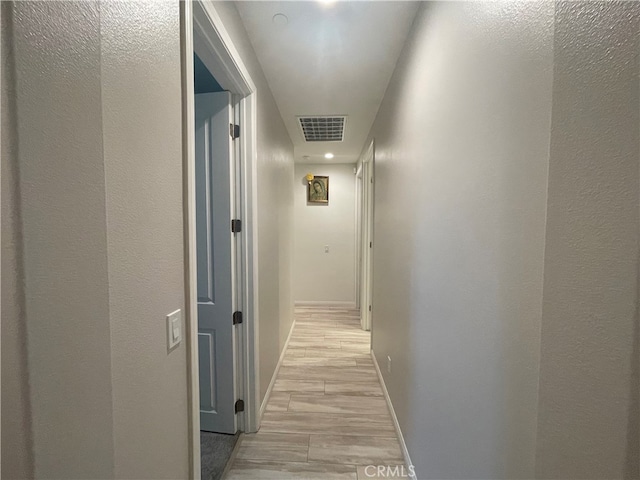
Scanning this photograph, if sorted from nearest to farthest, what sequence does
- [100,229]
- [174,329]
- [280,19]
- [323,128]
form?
[100,229]
[174,329]
[280,19]
[323,128]

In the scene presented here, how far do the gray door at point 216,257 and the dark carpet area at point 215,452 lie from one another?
50 mm

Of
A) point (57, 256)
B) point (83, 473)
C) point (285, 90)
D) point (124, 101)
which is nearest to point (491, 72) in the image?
point (124, 101)

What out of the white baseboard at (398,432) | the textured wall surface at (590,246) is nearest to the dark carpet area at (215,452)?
the white baseboard at (398,432)

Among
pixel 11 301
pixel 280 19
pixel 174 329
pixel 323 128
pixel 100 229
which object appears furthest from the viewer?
pixel 323 128

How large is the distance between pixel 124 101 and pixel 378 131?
233 centimetres

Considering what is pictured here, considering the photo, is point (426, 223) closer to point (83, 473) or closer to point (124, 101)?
point (124, 101)

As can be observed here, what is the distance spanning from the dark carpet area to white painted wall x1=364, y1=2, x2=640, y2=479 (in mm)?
1118

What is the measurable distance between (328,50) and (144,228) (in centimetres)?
166

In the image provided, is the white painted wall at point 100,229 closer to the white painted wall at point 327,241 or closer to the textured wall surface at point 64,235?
the textured wall surface at point 64,235

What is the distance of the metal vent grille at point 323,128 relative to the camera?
2.78m

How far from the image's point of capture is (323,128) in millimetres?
3037

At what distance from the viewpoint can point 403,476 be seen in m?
1.47

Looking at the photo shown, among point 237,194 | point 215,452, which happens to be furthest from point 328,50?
point 215,452

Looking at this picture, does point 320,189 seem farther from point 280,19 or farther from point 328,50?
point 280,19
